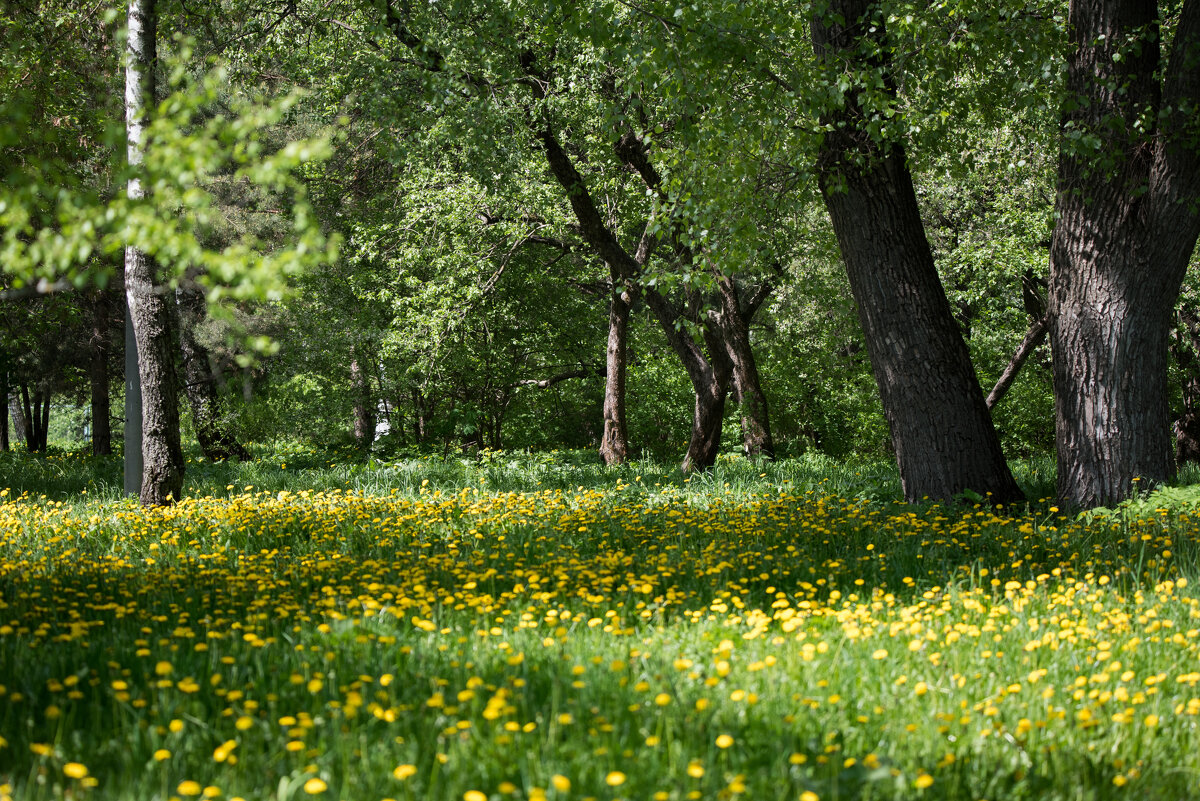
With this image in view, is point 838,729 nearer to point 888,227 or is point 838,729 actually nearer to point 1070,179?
point 888,227

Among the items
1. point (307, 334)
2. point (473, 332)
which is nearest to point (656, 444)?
point (473, 332)

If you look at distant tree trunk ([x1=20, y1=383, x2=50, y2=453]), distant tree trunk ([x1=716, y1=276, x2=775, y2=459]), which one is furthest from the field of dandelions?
distant tree trunk ([x1=20, y1=383, x2=50, y2=453])

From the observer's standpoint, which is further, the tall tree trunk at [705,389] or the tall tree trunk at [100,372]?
the tall tree trunk at [100,372]

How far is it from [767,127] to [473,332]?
8.96m

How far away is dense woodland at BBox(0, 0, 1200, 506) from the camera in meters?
4.45

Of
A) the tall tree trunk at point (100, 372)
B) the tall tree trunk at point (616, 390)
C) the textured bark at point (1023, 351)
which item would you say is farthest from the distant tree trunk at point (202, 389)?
the textured bark at point (1023, 351)

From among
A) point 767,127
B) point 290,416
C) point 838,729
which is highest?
point 767,127

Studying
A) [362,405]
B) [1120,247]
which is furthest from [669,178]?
[362,405]

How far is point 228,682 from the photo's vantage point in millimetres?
3088

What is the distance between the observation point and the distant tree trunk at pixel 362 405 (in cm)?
1715

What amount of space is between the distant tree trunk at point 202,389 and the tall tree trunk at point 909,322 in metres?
11.8

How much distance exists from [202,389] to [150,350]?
1063 centimetres

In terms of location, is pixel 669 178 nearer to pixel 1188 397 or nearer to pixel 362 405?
pixel 362 405

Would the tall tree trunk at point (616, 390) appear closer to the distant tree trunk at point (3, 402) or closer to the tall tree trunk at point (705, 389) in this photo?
the tall tree trunk at point (705, 389)
